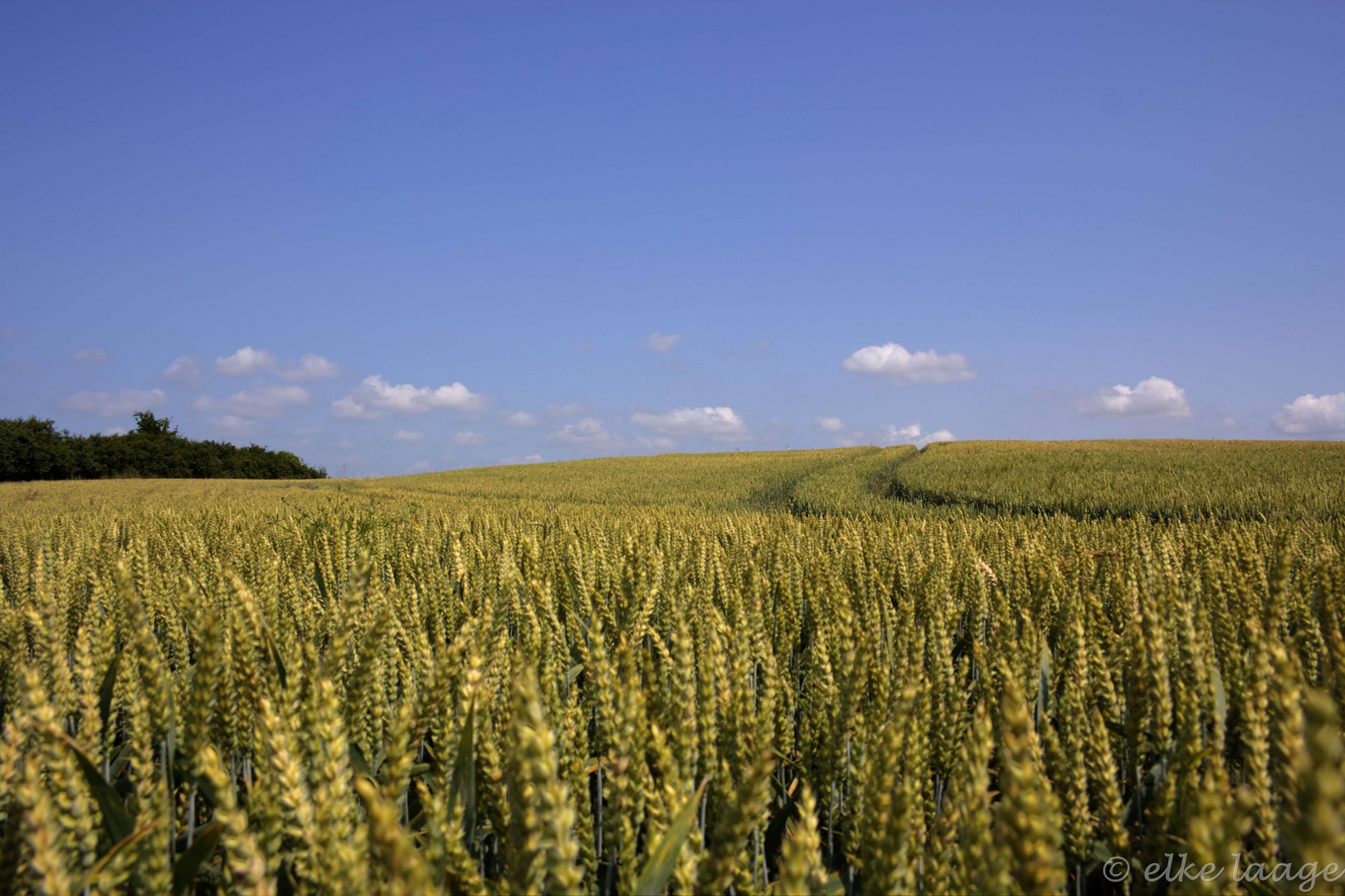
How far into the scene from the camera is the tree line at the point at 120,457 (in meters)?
36.5

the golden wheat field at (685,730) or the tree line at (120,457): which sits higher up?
the tree line at (120,457)

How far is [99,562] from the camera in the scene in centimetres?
430

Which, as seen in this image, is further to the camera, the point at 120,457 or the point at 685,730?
the point at 120,457

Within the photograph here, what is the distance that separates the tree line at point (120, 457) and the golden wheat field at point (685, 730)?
151 ft

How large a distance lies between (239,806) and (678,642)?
1.45 metres

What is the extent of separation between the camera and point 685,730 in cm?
119

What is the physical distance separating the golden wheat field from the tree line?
4602cm

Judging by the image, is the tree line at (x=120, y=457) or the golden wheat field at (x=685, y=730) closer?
the golden wheat field at (x=685, y=730)

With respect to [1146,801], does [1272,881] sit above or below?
above

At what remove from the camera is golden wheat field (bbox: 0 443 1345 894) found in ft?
2.80

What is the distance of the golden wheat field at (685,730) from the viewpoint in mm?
853

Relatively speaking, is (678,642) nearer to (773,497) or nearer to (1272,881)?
(1272,881)

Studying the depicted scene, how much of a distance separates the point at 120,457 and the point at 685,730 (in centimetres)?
5149

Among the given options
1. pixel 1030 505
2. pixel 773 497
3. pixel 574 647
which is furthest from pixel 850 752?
pixel 773 497
